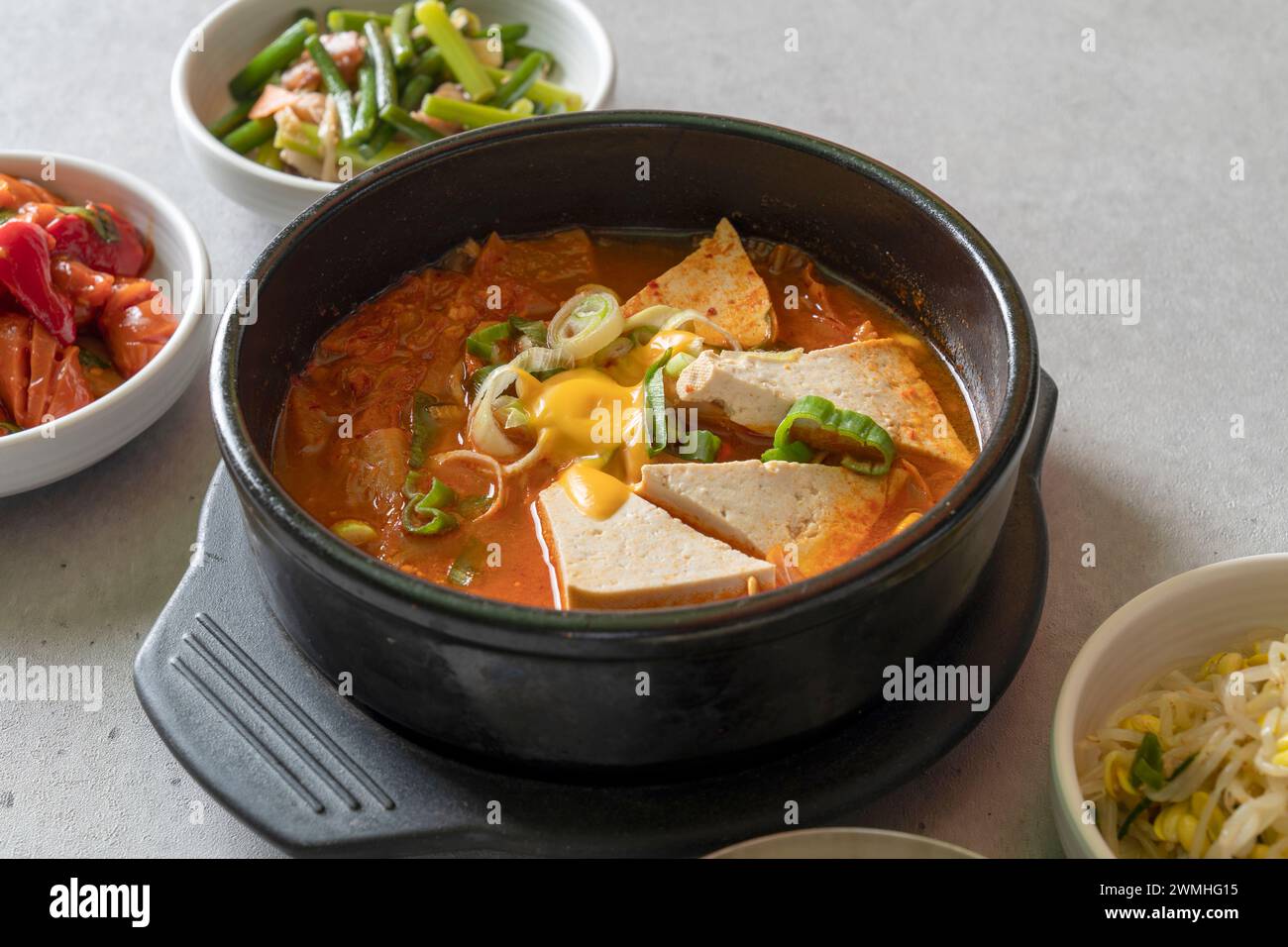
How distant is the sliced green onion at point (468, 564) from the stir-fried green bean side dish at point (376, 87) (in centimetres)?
150

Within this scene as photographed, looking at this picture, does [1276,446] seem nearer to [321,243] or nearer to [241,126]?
[321,243]

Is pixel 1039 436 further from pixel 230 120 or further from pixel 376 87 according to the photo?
pixel 230 120

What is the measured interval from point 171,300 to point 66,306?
273 mm

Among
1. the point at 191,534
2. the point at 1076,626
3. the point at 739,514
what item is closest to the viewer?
the point at 739,514

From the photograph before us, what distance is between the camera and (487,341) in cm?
296

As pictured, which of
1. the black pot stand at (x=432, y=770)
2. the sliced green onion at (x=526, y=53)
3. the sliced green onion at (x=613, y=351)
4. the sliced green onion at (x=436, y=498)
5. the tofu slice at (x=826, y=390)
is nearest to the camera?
the black pot stand at (x=432, y=770)

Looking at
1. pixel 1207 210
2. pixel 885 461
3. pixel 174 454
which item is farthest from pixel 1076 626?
pixel 174 454

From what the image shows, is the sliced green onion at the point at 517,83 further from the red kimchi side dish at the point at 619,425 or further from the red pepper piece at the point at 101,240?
the red pepper piece at the point at 101,240

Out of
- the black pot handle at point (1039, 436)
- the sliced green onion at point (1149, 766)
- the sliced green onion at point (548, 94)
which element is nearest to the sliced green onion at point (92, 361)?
the sliced green onion at point (548, 94)

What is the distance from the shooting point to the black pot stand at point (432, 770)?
7.23 ft

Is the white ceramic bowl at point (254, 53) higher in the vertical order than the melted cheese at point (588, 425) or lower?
higher

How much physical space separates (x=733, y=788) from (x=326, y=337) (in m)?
1.42

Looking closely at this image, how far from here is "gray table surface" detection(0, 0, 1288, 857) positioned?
2.58 metres

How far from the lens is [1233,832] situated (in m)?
2.15
